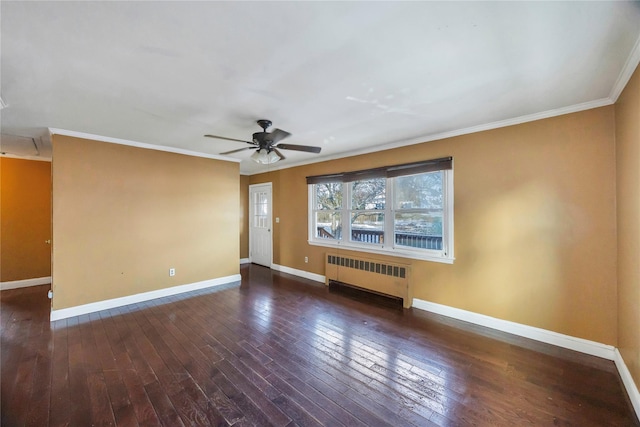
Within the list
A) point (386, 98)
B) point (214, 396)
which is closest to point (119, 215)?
point (214, 396)

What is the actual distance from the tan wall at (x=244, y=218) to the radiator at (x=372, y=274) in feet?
9.58

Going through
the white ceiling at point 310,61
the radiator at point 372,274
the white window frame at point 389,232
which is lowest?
the radiator at point 372,274

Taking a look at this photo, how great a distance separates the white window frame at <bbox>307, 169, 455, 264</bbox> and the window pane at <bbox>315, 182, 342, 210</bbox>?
0.11 meters

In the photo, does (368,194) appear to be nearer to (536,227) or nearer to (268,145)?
(268,145)

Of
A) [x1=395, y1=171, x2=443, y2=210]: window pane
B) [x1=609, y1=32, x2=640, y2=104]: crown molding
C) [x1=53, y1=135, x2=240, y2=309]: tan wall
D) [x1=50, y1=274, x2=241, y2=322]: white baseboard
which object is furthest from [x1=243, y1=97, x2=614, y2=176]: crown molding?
[x1=50, y1=274, x2=241, y2=322]: white baseboard

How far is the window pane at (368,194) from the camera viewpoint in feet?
13.9

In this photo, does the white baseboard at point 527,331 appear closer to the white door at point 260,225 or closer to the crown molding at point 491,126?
the crown molding at point 491,126

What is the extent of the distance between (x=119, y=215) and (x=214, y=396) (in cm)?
319

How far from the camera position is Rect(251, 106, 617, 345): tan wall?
96.5 inches

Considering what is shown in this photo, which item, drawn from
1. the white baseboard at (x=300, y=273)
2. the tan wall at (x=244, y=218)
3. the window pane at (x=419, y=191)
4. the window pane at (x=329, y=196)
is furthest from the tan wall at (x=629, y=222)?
the tan wall at (x=244, y=218)

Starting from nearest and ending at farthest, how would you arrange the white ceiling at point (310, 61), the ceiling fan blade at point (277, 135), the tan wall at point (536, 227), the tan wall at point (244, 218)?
1. the white ceiling at point (310, 61)
2. the tan wall at point (536, 227)
3. the ceiling fan blade at point (277, 135)
4. the tan wall at point (244, 218)

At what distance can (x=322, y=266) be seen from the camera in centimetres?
503

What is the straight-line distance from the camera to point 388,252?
161 inches

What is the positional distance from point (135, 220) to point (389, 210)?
404 centimetres
